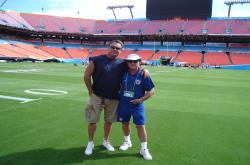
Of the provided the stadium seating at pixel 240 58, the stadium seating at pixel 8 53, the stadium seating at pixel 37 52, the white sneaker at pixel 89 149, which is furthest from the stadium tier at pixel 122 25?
the white sneaker at pixel 89 149

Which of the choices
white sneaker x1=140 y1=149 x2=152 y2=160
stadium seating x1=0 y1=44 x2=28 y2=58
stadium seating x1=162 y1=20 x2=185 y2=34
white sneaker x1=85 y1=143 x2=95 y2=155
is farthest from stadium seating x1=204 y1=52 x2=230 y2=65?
white sneaker x1=85 y1=143 x2=95 y2=155

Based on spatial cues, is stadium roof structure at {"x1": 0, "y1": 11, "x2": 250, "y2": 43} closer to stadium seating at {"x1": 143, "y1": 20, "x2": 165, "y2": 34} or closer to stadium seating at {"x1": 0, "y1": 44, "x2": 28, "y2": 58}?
stadium seating at {"x1": 143, "y1": 20, "x2": 165, "y2": 34}

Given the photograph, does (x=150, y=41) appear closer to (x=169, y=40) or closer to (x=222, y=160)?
(x=169, y=40)

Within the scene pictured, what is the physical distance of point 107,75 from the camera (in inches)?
197

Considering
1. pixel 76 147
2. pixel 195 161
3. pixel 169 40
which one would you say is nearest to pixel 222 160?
pixel 195 161

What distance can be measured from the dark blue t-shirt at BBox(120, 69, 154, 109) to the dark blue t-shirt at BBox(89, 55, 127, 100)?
156mm

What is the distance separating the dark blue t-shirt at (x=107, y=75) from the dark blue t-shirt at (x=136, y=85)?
0.16m

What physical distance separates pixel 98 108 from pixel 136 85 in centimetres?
84

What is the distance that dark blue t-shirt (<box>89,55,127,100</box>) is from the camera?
5.00 metres

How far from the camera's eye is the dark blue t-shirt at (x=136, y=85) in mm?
4898

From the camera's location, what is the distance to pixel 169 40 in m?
69.4

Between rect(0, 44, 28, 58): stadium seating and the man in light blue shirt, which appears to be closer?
the man in light blue shirt

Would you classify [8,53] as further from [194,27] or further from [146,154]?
[146,154]

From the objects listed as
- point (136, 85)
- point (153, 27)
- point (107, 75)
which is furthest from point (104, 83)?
point (153, 27)
